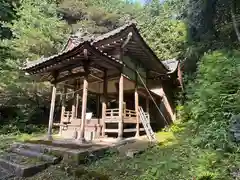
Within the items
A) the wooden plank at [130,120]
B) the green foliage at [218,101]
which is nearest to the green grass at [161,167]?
the green foliage at [218,101]

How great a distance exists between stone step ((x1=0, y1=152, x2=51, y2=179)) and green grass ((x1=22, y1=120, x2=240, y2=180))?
28 cm

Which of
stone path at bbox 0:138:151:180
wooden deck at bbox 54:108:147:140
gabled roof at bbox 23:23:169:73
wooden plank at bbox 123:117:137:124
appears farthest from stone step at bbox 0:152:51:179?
wooden plank at bbox 123:117:137:124

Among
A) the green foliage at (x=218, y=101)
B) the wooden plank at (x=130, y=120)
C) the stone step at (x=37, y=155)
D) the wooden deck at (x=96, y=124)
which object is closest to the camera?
the green foliage at (x=218, y=101)

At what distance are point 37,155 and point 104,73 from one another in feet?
15.1

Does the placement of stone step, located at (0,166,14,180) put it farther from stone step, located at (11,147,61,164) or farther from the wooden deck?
the wooden deck

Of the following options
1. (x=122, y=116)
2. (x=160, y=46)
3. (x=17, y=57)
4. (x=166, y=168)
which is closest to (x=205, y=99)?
(x=166, y=168)

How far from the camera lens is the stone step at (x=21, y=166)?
18.9ft

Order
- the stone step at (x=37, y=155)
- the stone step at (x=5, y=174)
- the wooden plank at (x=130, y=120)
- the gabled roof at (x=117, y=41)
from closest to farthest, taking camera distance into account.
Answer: the stone step at (x=5, y=174) → the stone step at (x=37, y=155) → the gabled roof at (x=117, y=41) → the wooden plank at (x=130, y=120)

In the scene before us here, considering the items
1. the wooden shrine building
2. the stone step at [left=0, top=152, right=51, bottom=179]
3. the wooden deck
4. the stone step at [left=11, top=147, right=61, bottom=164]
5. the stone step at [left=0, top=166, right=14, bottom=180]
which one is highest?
the wooden shrine building

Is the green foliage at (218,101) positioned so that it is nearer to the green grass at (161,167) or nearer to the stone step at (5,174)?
the green grass at (161,167)

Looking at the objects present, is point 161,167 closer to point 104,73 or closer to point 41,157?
point 41,157

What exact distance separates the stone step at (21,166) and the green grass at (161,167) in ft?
0.91

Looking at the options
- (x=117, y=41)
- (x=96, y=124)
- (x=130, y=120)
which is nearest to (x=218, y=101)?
(x=130, y=120)

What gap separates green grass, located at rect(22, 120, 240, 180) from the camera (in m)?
4.41
